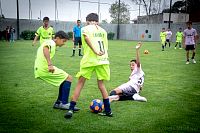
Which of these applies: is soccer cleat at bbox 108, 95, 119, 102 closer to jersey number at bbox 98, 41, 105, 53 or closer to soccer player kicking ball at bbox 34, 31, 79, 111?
soccer player kicking ball at bbox 34, 31, 79, 111

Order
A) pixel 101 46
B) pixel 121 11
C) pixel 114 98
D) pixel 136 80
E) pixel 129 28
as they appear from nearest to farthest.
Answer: pixel 101 46, pixel 114 98, pixel 136 80, pixel 129 28, pixel 121 11

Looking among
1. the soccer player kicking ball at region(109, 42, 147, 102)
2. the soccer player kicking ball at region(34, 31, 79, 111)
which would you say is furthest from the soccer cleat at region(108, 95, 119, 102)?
the soccer player kicking ball at region(34, 31, 79, 111)

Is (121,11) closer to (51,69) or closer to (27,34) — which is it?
(27,34)

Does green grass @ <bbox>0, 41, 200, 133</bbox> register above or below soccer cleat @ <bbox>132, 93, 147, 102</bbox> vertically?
below

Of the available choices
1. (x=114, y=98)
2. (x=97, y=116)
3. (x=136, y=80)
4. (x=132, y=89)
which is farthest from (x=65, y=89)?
(x=136, y=80)

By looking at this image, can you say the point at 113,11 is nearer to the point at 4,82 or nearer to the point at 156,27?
the point at 156,27

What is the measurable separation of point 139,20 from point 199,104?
57.1 meters

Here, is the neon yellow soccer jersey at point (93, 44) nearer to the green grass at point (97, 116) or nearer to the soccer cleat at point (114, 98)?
the green grass at point (97, 116)

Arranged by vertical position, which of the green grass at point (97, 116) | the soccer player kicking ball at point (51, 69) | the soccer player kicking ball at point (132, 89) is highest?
the soccer player kicking ball at point (51, 69)

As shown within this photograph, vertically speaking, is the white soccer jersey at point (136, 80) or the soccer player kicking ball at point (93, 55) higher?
the soccer player kicking ball at point (93, 55)

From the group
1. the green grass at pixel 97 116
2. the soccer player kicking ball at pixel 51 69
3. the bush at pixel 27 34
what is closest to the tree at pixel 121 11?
the bush at pixel 27 34

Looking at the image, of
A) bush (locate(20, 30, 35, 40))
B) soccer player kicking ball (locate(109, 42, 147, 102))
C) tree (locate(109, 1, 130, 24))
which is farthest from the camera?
tree (locate(109, 1, 130, 24))

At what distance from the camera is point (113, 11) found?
65062mm

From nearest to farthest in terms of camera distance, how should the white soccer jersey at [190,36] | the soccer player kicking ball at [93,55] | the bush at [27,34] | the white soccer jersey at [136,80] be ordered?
the soccer player kicking ball at [93,55]
the white soccer jersey at [136,80]
the white soccer jersey at [190,36]
the bush at [27,34]
